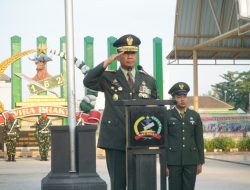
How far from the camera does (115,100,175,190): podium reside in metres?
4.71

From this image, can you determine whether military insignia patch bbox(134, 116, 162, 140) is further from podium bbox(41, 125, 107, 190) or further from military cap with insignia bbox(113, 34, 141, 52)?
podium bbox(41, 125, 107, 190)

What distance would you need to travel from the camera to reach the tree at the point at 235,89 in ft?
262

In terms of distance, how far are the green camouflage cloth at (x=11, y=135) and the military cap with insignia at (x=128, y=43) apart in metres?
17.7

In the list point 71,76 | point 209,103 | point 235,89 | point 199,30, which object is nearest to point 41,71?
point 199,30

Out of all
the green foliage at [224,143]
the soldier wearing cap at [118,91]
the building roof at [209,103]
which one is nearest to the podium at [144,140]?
the soldier wearing cap at [118,91]

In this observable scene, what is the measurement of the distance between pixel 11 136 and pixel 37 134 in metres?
1.01

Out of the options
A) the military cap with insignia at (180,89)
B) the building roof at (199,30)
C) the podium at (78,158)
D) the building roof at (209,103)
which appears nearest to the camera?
the military cap with insignia at (180,89)

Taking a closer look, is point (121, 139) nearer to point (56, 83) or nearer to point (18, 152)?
point (18, 152)

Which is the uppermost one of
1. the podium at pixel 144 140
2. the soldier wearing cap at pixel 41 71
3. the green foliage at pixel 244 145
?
the soldier wearing cap at pixel 41 71

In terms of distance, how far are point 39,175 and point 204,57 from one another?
15927 mm

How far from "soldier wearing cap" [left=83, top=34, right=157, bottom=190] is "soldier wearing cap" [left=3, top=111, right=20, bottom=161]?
1764cm

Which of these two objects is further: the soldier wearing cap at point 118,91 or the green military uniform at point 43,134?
the green military uniform at point 43,134

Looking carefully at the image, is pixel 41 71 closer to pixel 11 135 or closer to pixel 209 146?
pixel 11 135

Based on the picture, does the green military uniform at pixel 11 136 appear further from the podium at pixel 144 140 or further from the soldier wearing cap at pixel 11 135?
the podium at pixel 144 140
